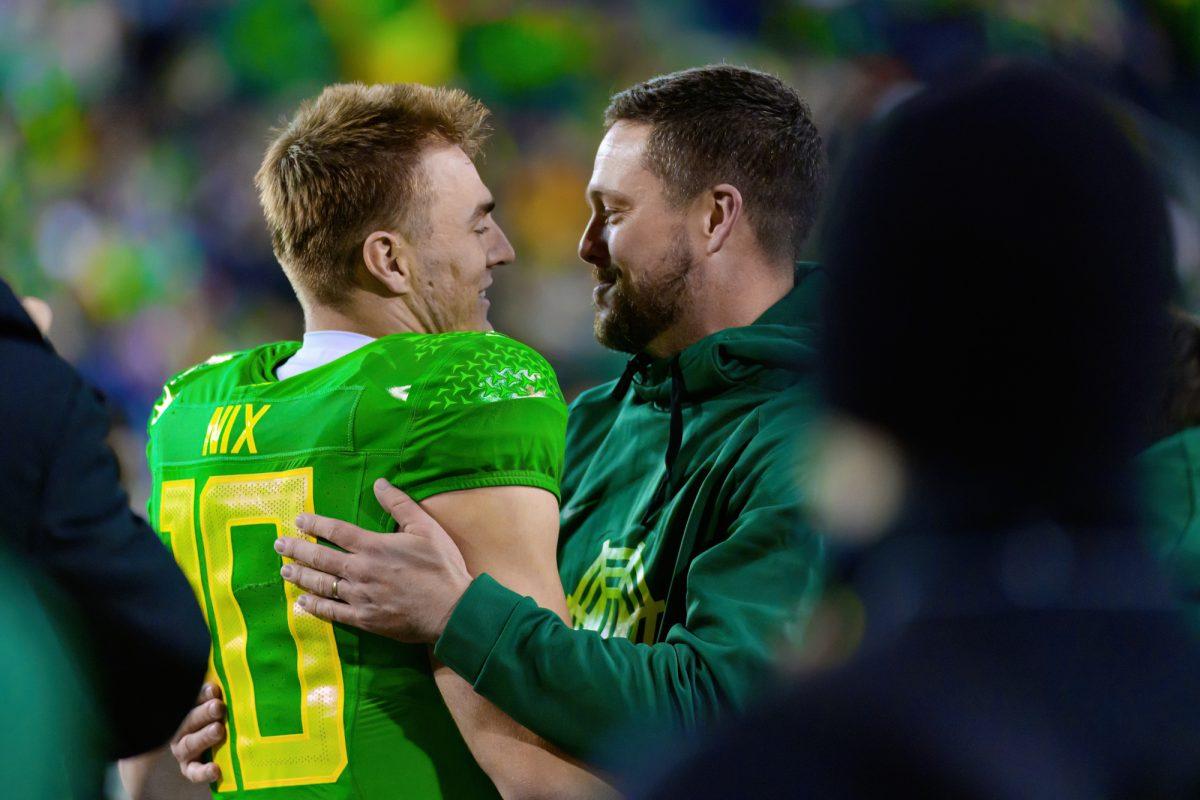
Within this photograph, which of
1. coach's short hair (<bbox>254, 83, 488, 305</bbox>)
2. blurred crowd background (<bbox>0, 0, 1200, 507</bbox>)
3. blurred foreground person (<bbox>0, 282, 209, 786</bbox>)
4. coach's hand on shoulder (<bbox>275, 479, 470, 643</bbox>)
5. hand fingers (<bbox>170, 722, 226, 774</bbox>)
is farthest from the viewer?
blurred crowd background (<bbox>0, 0, 1200, 507</bbox>)

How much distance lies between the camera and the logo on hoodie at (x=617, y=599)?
216cm

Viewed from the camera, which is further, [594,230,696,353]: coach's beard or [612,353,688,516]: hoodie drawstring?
[594,230,696,353]: coach's beard

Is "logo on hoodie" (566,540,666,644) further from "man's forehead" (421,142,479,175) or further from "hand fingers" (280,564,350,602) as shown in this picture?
"man's forehead" (421,142,479,175)

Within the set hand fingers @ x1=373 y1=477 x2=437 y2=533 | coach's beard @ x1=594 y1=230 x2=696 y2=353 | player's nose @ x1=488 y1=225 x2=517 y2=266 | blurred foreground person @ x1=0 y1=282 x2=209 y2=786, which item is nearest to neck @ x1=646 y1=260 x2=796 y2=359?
coach's beard @ x1=594 y1=230 x2=696 y2=353

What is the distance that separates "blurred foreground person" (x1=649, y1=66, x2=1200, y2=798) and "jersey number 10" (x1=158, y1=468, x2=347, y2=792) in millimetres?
1119

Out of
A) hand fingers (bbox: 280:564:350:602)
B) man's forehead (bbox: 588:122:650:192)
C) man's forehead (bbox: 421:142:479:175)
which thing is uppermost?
man's forehead (bbox: 421:142:479:175)

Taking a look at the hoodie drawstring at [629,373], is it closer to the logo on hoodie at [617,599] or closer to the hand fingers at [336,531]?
the logo on hoodie at [617,599]

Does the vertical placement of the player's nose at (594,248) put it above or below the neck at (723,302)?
above

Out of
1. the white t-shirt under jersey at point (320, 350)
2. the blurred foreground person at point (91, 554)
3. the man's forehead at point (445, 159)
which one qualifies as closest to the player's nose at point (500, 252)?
the man's forehead at point (445, 159)

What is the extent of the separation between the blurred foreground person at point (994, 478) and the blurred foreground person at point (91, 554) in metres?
0.79

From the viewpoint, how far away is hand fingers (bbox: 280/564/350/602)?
178 cm

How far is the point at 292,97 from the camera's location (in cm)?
633

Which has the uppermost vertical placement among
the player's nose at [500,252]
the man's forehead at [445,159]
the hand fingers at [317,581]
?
the man's forehead at [445,159]

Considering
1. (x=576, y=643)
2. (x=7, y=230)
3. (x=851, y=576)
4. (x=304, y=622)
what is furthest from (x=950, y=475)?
(x=7, y=230)
